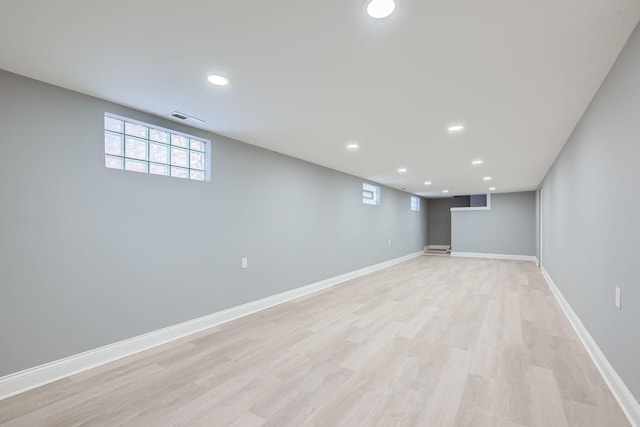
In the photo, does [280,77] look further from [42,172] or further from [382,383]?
[382,383]

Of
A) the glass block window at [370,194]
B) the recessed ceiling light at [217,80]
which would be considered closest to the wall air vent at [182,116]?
the recessed ceiling light at [217,80]

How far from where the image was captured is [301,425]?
171 centimetres

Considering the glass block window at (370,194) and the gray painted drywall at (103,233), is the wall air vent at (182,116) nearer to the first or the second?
the gray painted drywall at (103,233)

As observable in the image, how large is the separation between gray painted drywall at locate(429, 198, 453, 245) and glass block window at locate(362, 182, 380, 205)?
589 centimetres

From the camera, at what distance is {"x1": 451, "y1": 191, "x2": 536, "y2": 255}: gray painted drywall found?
9266 mm

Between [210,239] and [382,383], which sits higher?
[210,239]

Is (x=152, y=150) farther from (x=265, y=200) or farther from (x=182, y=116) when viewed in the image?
(x=265, y=200)

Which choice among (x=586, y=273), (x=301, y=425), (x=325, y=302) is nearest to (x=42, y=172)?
(x=301, y=425)

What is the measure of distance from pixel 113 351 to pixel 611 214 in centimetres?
410

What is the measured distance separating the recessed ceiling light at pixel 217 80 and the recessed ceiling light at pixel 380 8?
3.96 ft

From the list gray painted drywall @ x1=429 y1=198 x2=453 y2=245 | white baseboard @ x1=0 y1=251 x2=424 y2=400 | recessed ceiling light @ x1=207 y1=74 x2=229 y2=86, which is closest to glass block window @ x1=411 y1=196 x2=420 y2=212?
gray painted drywall @ x1=429 y1=198 x2=453 y2=245

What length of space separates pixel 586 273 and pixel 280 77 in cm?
328

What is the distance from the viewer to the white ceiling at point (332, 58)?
57.1 inches

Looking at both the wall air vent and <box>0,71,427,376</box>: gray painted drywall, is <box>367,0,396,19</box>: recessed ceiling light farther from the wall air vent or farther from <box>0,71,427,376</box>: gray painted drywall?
<box>0,71,427,376</box>: gray painted drywall
